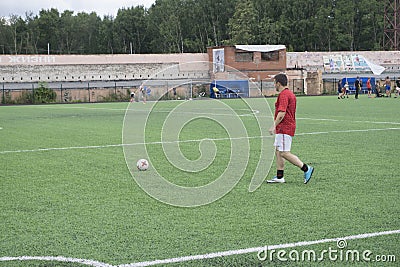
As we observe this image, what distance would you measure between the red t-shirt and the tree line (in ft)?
327

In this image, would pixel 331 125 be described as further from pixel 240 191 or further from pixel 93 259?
pixel 93 259

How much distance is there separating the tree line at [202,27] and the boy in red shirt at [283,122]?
99696 mm

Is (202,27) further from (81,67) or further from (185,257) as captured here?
(185,257)

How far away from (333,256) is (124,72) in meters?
70.6

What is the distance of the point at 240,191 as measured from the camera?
930cm

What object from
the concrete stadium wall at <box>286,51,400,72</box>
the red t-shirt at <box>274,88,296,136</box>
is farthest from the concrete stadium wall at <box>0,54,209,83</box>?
the red t-shirt at <box>274,88,296,136</box>

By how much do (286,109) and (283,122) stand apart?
0.24 m

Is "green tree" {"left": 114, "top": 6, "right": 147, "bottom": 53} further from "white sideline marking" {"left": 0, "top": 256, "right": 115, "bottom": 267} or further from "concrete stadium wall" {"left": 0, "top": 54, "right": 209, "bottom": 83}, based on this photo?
"white sideline marking" {"left": 0, "top": 256, "right": 115, "bottom": 267}

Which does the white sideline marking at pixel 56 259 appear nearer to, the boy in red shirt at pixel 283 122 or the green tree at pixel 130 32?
the boy in red shirt at pixel 283 122

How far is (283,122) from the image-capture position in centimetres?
977

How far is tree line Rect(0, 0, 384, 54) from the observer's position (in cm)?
Result: 11250

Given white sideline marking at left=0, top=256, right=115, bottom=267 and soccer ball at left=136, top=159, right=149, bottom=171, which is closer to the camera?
white sideline marking at left=0, top=256, right=115, bottom=267

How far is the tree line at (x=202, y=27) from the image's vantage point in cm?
11250

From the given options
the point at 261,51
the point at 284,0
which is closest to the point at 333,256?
the point at 261,51
